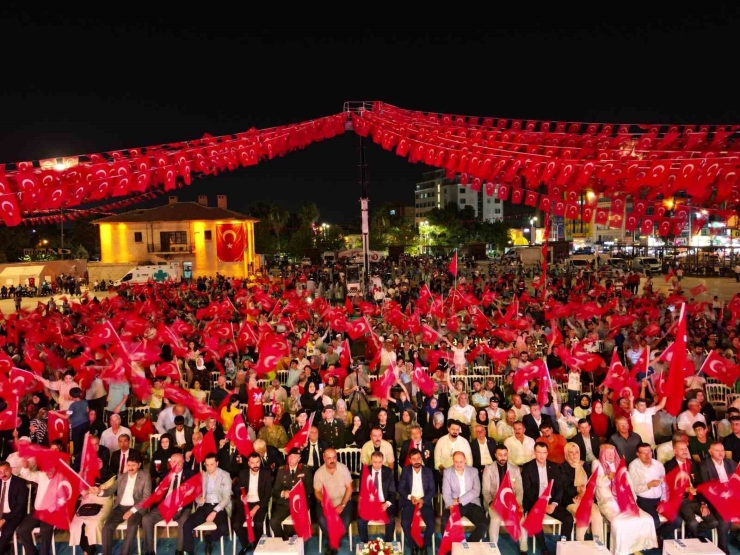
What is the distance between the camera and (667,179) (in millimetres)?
A: 9156

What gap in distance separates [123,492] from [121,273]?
35626 mm

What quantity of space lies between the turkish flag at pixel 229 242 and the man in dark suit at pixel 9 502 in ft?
135

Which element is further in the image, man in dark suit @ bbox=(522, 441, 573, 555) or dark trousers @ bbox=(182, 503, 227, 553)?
man in dark suit @ bbox=(522, 441, 573, 555)

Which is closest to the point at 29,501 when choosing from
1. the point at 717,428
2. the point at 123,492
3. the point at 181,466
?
the point at 123,492

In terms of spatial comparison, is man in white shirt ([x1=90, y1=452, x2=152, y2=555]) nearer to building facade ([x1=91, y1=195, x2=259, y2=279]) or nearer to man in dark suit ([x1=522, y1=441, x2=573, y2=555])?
man in dark suit ([x1=522, y1=441, x2=573, y2=555])

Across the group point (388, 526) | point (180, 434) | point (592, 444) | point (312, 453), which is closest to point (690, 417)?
point (592, 444)

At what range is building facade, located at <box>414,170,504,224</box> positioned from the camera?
12950 centimetres

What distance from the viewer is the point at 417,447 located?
7141 mm

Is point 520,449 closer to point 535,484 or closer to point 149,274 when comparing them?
point 535,484

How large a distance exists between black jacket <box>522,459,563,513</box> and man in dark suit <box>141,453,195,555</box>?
3.96m

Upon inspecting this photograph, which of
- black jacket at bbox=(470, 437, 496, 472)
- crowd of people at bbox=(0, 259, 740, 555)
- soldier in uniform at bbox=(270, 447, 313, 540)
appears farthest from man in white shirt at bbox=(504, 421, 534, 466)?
soldier in uniform at bbox=(270, 447, 313, 540)

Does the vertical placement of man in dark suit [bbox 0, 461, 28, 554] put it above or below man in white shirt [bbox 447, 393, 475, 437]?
below

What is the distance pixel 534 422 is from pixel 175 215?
142 ft

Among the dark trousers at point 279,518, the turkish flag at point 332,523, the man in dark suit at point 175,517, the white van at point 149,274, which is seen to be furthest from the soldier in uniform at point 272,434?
the white van at point 149,274
